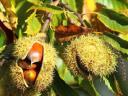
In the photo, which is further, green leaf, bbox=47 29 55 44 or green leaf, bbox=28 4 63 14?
green leaf, bbox=47 29 55 44

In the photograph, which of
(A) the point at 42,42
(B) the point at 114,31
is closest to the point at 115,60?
(B) the point at 114,31

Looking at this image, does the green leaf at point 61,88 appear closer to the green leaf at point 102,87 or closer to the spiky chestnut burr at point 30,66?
the green leaf at point 102,87

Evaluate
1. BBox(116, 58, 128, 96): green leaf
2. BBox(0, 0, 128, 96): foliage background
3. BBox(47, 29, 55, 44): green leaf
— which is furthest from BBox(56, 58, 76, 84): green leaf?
BBox(116, 58, 128, 96): green leaf

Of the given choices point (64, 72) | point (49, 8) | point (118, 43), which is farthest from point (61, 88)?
point (49, 8)

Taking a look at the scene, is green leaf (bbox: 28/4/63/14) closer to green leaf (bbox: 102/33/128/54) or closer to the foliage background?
the foliage background

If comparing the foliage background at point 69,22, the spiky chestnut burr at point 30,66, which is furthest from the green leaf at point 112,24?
the spiky chestnut burr at point 30,66

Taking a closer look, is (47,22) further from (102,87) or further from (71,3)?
(102,87)
